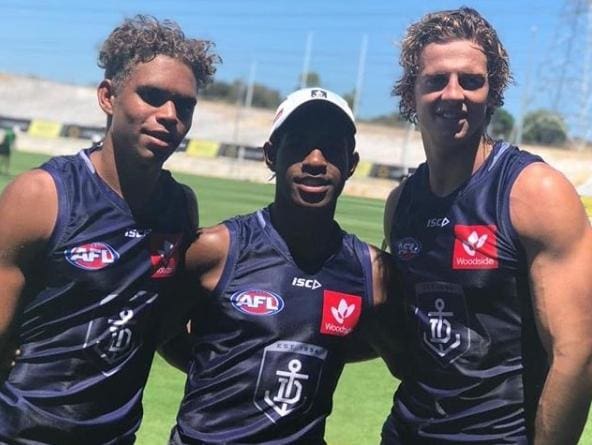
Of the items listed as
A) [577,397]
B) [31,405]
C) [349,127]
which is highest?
[349,127]

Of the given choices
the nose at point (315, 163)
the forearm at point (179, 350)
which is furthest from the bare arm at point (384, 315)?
the forearm at point (179, 350)

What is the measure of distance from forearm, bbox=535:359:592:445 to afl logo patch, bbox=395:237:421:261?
70 cm

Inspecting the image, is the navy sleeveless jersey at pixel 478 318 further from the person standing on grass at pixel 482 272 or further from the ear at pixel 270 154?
the ear at pixel 270 154

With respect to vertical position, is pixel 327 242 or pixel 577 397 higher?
pixel 327 242

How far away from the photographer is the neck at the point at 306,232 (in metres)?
3.52

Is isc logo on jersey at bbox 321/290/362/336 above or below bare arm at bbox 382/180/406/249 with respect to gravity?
below

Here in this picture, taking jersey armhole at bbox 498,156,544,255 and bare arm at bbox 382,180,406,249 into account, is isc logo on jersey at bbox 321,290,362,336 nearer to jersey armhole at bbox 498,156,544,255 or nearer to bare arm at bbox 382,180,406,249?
bare arm at bbox 382,180,406,249

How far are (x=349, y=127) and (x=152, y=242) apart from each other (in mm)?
901

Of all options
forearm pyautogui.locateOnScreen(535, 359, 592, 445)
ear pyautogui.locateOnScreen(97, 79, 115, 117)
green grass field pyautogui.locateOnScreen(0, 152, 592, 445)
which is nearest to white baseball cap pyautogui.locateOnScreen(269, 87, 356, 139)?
ear pyautogui.locateOnScreen(97, 79, 115, 117)

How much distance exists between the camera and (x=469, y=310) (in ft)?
11.0

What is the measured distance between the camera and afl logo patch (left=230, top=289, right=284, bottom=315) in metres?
3.41

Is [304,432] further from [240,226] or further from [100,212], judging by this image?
[100,212]

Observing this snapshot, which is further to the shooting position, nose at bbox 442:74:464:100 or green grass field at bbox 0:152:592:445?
green grass field at bbox 0:152:592:445

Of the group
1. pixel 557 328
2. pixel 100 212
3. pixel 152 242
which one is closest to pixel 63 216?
pixel 100 212
